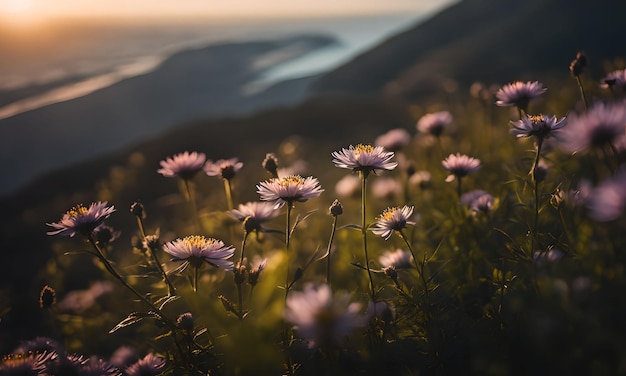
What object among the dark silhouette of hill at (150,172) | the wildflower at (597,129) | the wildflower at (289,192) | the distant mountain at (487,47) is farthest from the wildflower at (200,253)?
the distant mountain at (487,47)

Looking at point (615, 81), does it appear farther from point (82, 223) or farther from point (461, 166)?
point (82, 223)

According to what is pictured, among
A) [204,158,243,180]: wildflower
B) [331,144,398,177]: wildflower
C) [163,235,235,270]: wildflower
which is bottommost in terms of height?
[163,235,235,270]: wildflower

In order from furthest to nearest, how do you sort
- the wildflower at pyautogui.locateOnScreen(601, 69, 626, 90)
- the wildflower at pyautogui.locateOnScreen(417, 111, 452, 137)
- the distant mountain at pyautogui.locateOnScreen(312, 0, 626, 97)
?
the distant mountain at pyautogui.locateOnScreen(312, 0, 626, 97), the wildflower at pyautogui.locateOnScreen(417, 111, 452, 137), the wildflower at pyautogui.locateOnScreen(601, 69, 626, 90)

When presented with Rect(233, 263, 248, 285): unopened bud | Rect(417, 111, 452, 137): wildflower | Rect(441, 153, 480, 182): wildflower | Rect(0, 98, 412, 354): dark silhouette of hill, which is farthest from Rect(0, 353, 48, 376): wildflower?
Rect(417, 111, 452, 137): wildflower

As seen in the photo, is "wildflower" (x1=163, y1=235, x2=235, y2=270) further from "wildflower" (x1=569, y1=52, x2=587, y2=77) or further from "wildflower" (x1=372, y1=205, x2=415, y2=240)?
"wildflower" (x1=569, y1=52, x2=587, y2=77)

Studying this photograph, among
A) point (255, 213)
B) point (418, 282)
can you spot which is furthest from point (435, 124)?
point (255, 213)

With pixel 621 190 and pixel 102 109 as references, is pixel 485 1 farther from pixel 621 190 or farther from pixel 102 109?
pixel 621 190

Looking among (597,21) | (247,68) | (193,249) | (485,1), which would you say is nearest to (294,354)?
(193,249)

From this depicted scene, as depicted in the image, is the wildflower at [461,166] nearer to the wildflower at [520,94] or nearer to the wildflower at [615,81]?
the wildflower at [520,94]
